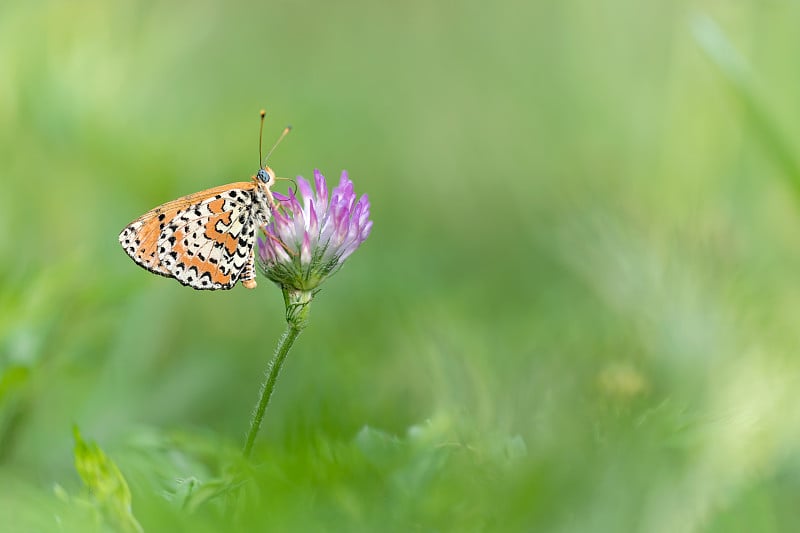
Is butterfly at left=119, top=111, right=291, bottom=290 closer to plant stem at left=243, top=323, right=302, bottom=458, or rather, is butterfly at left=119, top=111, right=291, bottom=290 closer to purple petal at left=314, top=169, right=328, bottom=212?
purple petal at left=314, top=169, right=328, bottom=212

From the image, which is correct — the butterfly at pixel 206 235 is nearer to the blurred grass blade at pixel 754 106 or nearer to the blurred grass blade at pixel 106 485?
the blurred grass blade at pixel 106 485

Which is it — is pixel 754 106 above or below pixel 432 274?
below

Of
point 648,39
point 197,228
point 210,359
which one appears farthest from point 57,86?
point 648,39

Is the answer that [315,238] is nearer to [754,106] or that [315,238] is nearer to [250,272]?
[250,272]

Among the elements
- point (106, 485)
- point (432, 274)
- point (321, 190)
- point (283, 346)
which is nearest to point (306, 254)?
point (321, 190)

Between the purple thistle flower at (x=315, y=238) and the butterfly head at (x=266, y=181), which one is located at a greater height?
the butterfly head at (x=266, y=181)

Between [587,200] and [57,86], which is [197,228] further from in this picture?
[587,200]

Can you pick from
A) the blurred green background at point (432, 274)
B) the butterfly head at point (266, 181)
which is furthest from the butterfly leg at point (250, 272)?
the blurred green background at point (432, 274)
